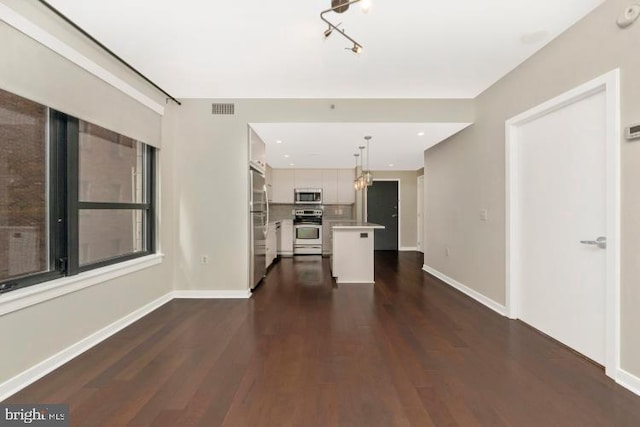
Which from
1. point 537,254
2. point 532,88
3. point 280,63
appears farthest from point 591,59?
point 280,63

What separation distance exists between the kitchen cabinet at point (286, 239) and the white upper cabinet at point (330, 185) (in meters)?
1.15

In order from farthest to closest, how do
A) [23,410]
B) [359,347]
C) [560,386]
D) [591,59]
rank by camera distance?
[359,347], [591,59], [560,386], [23,410]

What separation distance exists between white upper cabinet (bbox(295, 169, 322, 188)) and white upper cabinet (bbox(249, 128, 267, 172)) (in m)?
2.80

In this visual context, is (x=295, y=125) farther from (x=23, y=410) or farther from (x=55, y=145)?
(x=23, y=410)

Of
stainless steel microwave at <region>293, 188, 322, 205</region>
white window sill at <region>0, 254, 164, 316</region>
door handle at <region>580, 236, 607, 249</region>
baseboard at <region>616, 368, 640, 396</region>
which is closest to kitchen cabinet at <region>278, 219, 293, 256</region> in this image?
stainless steel microwave at <region>293, 188, 322, 205</region>

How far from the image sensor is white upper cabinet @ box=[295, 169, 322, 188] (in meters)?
6.98

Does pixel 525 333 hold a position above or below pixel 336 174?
below

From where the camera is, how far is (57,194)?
1.99 meters

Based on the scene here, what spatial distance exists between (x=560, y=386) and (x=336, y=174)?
5.81 meters

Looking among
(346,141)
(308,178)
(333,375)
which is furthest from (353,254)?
(308,178)

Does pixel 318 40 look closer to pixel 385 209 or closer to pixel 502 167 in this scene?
pixel 502 167

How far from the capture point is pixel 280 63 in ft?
8.39

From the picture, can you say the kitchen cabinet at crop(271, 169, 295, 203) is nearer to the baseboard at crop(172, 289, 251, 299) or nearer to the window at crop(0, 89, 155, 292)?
the baseboard at crop(172, 289, 251, 299)

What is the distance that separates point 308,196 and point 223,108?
3.69 m
